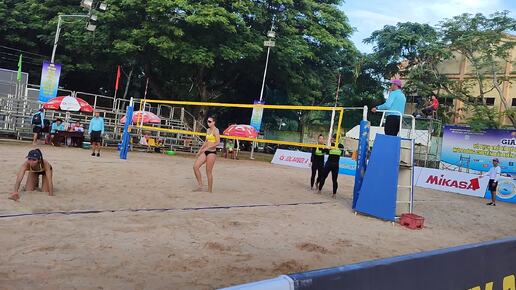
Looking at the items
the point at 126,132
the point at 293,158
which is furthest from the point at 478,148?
the point at 126,132

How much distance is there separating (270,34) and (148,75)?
826cm

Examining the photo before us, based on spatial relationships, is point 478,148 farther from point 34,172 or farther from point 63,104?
point 34,172

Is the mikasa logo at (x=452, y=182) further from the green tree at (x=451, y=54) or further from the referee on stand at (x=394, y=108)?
the referee on stand at (x=394, y=108)

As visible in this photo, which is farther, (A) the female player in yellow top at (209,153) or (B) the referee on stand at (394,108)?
(A) the female player in yellow top at (209,153)

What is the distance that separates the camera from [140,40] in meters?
24.2

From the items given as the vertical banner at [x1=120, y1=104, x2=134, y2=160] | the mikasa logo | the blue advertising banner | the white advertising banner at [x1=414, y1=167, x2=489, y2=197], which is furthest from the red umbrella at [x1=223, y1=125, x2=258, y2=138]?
the blue advertising banner

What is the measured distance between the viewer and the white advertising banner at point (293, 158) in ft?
74.6

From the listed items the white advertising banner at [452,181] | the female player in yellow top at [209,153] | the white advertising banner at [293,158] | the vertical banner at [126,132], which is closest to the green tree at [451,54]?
the white advertising banner at [452,181]

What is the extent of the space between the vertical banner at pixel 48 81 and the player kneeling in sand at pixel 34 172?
46.0 ft

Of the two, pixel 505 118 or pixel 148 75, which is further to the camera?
pixel 505 118

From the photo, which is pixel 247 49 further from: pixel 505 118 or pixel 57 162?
pixel 505 118

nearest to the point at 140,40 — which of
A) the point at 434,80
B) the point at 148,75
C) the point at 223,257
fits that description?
the point at 148,75

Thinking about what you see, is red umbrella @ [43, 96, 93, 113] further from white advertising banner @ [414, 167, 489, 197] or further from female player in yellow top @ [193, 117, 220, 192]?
white advertising banner @ [414, 167, 489, 197]

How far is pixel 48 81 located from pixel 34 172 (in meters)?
14.3
